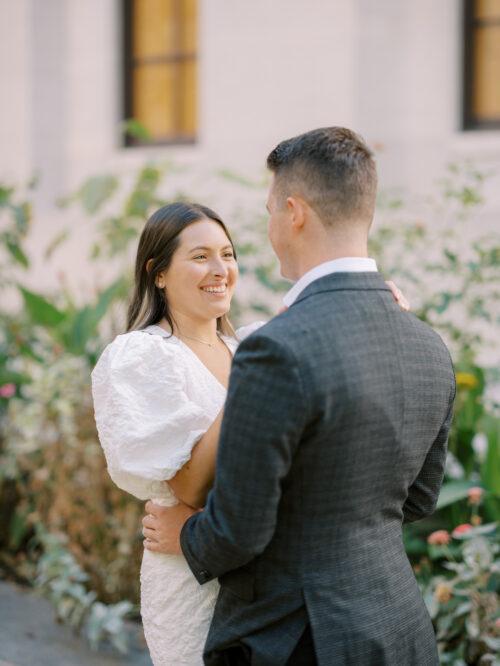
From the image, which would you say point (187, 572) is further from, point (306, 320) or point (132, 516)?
point (132, 516)

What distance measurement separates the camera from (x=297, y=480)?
76.4 inches

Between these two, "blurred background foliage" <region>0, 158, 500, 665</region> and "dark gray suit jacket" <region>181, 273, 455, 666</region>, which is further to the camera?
"blurred background foliage" <region>0, 158, 500, 665</region>

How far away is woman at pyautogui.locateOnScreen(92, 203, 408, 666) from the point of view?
216 cm

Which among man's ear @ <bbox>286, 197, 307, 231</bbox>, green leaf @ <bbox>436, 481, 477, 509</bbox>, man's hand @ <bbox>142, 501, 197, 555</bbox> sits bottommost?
green leaf @ <bbox>436, 481, 477, 509</bbox>

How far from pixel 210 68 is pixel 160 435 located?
569cm

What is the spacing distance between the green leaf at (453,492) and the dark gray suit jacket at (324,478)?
64.0 inches

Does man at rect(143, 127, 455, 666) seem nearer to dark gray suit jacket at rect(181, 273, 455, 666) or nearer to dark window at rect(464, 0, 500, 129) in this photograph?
dark gray suit jacket at rect(181, 273, 455, 666)

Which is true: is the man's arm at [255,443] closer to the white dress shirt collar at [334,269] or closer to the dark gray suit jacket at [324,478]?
the dark gray suit jacket at [324,478]

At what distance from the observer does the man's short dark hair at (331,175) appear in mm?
1967

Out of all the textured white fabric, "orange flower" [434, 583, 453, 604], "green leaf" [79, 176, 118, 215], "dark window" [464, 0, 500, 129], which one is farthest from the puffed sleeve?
"dark window" [464, 0, 500, 129]

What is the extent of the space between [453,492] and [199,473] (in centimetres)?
187

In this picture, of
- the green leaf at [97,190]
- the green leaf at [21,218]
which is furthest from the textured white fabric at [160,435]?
the green leaf at [97,190]

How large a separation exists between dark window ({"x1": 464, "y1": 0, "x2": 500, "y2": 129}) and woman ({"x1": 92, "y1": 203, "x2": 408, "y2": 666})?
4626mm

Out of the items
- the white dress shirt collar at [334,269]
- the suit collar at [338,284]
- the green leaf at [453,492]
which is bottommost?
the green leaf at [453,492]
